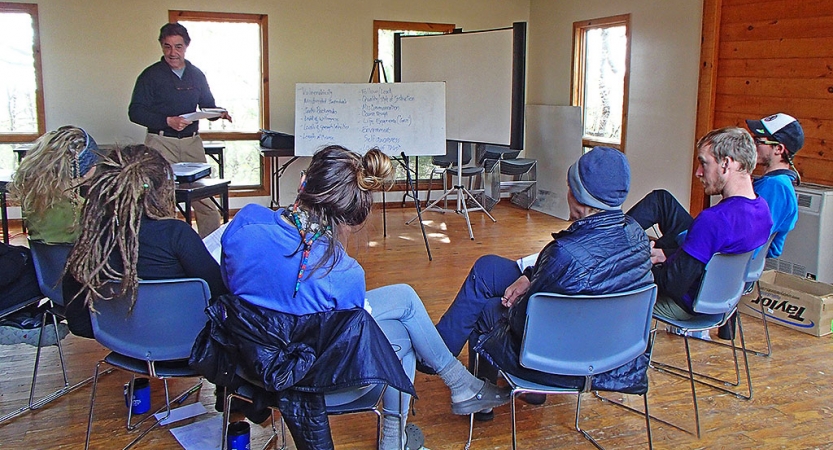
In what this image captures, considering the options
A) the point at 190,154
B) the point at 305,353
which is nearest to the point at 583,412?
the point at 305,353

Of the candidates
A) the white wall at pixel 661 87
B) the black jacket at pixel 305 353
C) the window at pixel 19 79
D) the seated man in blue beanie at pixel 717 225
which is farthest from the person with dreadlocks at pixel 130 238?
the window at pixel 19 79

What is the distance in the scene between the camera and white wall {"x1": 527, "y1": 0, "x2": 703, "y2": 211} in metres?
5.45

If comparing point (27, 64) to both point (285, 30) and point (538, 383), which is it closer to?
point (285, 30)

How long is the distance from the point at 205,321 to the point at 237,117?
509 cm

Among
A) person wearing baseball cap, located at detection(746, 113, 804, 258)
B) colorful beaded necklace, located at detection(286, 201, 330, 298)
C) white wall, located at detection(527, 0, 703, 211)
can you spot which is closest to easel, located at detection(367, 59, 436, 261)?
white wall, located at detection(527, 0, 703, 211)

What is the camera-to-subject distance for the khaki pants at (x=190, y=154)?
4.79 meters

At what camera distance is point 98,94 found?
6.36m

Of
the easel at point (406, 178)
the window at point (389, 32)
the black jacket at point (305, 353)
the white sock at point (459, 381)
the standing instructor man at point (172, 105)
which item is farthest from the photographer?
the window at point (389, 32)

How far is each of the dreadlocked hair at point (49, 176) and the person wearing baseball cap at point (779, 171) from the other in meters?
2.84

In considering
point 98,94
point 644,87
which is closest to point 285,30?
point 98,94

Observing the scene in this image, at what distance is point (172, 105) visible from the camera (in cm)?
481

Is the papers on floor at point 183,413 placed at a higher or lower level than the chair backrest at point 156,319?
lower

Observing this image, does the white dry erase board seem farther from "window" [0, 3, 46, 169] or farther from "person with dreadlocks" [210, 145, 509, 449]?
"person with dreadlocks" [210, 145, 509, 449]

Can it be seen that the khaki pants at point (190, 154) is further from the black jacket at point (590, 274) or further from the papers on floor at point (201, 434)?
the black jacket at point (590, 274)
